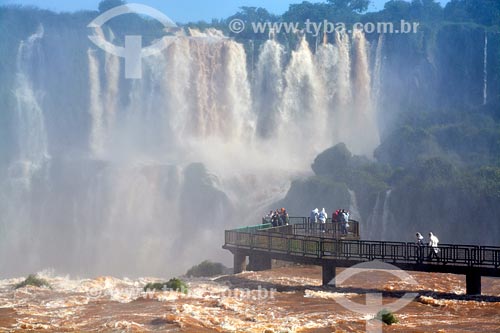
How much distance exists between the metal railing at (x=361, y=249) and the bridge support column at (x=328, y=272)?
30 cm

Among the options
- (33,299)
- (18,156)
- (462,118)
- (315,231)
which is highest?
(462,118)

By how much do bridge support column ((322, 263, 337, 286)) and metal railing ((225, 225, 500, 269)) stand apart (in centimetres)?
30

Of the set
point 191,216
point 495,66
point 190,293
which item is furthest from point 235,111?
point 190,293

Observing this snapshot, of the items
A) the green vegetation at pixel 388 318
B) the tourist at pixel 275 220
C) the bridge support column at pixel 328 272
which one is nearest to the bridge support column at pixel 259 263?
the bridge support column at pixel 328 272

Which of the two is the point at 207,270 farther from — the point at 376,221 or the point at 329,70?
the point at 329,70

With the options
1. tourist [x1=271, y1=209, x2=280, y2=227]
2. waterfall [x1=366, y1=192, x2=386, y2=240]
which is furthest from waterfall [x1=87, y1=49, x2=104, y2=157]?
tourist [x1=271, y1=209, x2=280, y2=227]

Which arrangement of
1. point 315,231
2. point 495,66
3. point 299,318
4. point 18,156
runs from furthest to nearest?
1. point 495,66
2. point 18,156
3. point 315,231
4. point 299,318

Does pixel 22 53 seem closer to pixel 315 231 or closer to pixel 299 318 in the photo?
pixel 315 231

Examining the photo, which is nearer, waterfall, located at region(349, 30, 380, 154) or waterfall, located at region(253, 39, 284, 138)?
waterfall, located at region(253, 39, 284, 138)

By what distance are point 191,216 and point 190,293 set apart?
23.9 m

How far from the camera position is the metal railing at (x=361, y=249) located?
64.2 feet

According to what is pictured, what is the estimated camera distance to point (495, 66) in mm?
57062

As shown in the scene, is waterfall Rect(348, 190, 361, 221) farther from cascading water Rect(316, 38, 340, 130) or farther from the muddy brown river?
the muddy brown river

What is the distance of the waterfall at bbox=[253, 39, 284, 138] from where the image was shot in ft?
179
